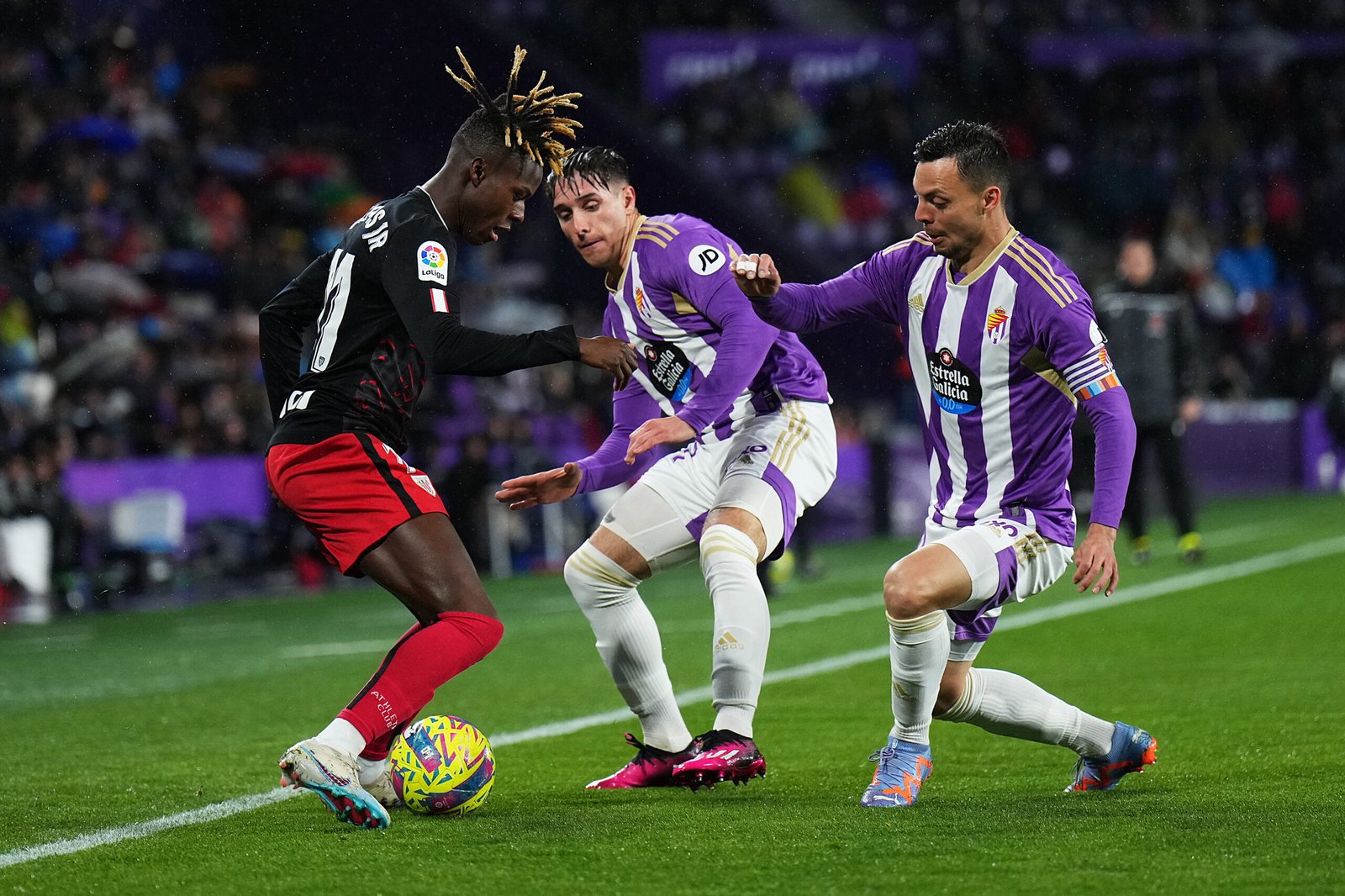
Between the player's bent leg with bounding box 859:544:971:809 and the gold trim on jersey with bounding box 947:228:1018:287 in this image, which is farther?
the gold trim on jersey with bounding box 947:228:1018:287

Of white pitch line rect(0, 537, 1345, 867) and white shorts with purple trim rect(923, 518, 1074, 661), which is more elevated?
white shorts with purple trim rect(923, 518, 1074, 661)

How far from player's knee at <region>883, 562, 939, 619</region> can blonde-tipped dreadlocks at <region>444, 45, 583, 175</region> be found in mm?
1573

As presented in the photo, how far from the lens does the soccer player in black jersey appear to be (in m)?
4.60

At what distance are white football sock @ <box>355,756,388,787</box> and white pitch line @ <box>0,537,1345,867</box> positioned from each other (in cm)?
41

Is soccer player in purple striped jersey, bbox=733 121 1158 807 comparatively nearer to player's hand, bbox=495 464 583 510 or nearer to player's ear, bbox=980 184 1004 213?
player's ear, bbox=980 184 1004 213

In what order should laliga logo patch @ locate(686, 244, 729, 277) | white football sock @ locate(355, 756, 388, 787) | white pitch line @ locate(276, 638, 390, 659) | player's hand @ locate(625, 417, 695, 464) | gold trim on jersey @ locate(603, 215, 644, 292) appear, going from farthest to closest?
white pitch line @ locate(276, 638, 390, 659) < gold trim on jersey @ locate(603, 215, 644, 292) < laliga logo patch @ locate(686, 244, 729, 277) < player's hand @ locate(625, 417, 695, 464) < white football sock @ locate(355, 756, 388, 787)

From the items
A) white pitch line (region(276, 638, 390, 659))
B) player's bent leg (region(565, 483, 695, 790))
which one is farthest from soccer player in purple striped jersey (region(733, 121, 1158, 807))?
white pitch line (region(276, 638, 390, 659))

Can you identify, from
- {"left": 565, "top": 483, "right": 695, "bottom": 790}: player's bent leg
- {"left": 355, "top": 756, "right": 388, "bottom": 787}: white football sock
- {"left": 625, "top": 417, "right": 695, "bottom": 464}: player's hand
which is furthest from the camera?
{"left": 565, "top": 483, "right": 695, "bottom": 790}: player's bent leg

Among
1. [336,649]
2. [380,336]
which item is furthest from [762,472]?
[336,649]

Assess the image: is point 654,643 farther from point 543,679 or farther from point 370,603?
point 370,603

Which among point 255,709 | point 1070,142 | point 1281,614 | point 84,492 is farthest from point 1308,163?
point 255,709

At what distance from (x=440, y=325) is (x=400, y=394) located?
45 cm

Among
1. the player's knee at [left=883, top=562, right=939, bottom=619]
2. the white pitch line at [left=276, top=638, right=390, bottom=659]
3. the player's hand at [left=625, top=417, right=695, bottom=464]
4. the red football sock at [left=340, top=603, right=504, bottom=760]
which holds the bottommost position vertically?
the white pitch line at [left=276, top=638, right=390, bottom=659]

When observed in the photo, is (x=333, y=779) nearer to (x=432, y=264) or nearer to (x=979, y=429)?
(x=432, y=264)
